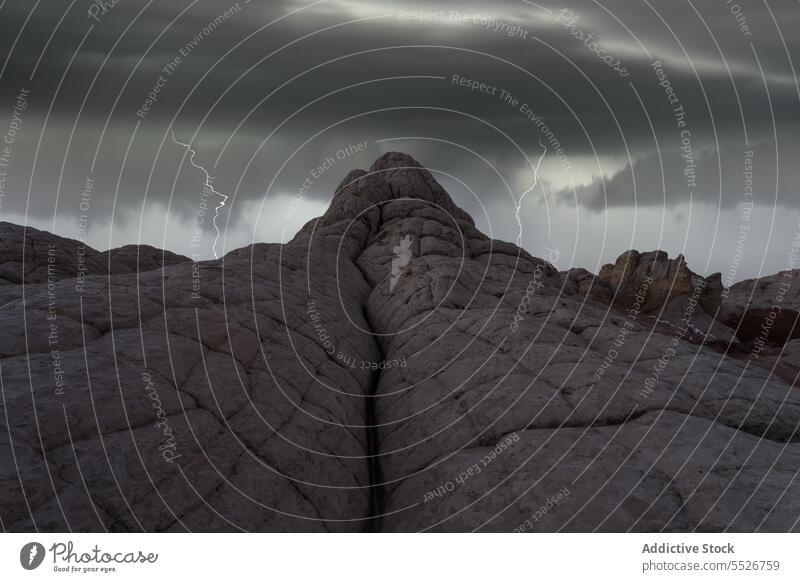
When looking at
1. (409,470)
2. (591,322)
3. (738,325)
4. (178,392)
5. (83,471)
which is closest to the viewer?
(83,471)

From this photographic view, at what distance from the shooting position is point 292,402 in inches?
595

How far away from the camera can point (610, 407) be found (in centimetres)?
1519

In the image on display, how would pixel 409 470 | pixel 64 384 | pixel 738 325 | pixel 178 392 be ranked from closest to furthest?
pixel 64 384, pixel 178 392, pixel 409 470, pixel 738 325

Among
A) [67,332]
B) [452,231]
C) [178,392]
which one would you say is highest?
[452,231]

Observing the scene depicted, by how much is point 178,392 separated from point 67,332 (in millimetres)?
2978

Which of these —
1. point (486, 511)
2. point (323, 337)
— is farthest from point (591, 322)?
point (486, 511)

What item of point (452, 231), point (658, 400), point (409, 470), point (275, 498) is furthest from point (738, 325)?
point (275, 498)

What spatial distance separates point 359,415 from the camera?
16.8 m

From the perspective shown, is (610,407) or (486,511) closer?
(486,511)

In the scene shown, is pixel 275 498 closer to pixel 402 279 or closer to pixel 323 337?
pixel 323 337

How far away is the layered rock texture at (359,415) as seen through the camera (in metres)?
11.4

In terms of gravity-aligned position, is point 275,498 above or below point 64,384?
below

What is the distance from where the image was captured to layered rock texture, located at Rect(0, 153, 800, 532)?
1137 cm

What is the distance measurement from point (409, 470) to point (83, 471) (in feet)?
23.0
